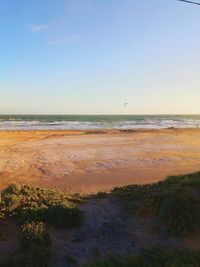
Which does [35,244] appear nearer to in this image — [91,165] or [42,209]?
[42,209]

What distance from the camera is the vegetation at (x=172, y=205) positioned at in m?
7.91

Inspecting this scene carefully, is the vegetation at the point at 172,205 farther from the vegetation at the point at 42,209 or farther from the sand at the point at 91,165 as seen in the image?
the sand at the point at 91,165

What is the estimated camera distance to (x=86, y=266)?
6676mm

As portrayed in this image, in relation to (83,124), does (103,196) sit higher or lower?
higher

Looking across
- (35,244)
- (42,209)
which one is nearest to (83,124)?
(42,209)

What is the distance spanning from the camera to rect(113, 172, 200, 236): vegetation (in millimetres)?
7910

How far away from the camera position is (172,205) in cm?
814

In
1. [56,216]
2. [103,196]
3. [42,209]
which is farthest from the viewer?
[103,196]

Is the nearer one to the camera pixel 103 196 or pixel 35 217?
pixel 35 217

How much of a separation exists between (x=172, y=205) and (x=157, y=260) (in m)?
1.53

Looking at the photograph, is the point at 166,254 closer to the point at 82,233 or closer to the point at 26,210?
the point at 82,233

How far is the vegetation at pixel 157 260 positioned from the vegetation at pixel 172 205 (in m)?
0.74

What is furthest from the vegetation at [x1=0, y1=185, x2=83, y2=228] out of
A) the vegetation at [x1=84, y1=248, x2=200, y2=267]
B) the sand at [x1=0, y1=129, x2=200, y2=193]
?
the sand at [x1=0, y1=129, x2=200, y2=193]

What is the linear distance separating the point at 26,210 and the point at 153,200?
289 centimetres
